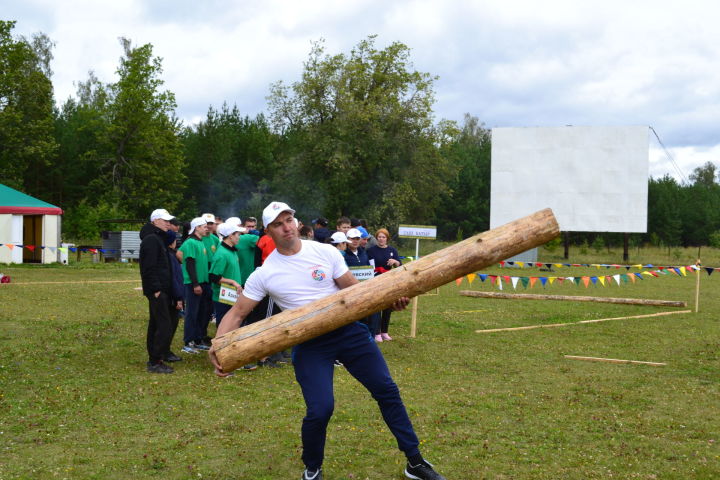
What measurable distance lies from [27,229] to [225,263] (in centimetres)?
2055

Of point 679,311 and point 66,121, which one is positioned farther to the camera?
point 66,121

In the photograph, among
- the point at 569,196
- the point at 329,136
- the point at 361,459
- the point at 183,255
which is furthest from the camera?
the point at 329,136

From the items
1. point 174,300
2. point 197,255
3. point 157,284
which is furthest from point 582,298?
point 157,284

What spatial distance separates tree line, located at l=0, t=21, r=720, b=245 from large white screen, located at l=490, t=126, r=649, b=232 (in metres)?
11.2

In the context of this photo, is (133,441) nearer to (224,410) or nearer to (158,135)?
(224,410)

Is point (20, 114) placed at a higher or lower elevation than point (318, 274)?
higher

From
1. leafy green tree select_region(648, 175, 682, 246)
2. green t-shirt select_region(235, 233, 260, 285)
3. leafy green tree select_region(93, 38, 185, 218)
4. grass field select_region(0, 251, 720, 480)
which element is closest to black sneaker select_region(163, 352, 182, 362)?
grass field select_region(0, 251, 720, 480)

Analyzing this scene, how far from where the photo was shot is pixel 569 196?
1220 inches

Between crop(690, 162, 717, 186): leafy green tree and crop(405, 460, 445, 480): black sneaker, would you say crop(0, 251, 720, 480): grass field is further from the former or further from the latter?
crop(690, 162, 717, 186): leafy green tree

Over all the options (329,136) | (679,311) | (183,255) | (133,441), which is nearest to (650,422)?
(133,441)

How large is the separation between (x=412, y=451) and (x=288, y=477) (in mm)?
882

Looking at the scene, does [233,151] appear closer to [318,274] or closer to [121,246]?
[121,246]

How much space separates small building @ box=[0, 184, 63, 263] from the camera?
23797mm

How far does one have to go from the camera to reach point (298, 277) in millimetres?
4441
